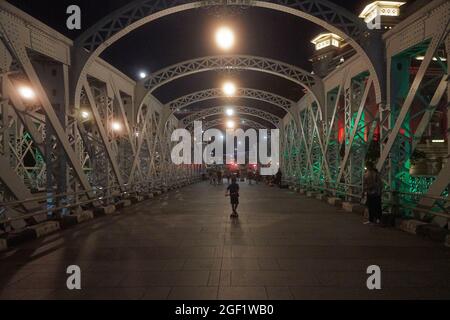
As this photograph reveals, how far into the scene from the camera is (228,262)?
6.98 meters

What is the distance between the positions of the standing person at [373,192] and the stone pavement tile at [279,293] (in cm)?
632

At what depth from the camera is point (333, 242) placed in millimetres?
8711

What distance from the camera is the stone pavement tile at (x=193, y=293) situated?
515cm

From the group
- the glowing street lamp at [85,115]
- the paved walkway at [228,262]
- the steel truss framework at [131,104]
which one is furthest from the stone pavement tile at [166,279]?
the glowing street lamp at [85,115]

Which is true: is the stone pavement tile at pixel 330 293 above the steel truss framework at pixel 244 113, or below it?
below

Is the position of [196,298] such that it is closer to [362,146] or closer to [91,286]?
[91,286]

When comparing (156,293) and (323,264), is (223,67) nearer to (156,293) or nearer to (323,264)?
(323,264)

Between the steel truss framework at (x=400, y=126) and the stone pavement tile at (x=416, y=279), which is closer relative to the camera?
the stone pavement tile at (x=416, y=279)

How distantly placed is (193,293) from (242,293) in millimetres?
637

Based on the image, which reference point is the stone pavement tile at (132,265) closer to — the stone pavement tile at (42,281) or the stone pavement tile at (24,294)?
the stone pavement tile at (42,281)

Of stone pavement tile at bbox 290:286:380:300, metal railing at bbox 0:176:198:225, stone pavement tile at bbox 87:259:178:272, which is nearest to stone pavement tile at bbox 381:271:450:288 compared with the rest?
stone pavement tile at bbox 290:286:380:300

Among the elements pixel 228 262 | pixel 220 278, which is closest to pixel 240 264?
pixel 228 262
